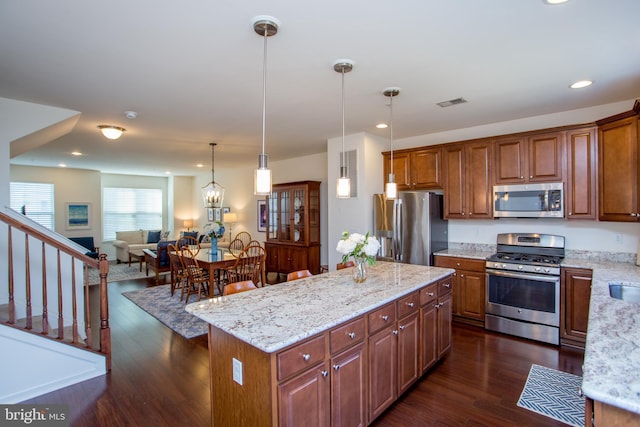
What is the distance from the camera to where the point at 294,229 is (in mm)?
6512

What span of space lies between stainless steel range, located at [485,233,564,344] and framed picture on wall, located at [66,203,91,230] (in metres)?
9.82

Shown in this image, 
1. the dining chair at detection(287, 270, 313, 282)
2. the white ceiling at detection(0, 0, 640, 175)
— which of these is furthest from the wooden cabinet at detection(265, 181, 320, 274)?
the dining chair at detection(287, 270, 313, 282)

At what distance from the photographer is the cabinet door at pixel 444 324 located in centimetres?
299

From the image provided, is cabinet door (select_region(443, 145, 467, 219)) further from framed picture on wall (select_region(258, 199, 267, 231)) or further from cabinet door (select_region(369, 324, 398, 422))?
framed picture on wall (select_region(258, 199, 267, 231))

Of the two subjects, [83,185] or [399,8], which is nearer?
[399,8]

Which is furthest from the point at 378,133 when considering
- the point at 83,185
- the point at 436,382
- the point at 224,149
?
the point at 83,185

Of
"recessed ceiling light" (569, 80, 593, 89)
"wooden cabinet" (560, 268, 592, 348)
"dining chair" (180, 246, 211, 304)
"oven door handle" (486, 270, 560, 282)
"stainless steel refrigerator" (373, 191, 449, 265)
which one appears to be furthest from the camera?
"dining chair" (180, 246, 211, 304)

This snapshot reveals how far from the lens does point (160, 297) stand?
555cm

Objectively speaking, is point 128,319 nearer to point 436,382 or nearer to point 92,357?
point 92,357

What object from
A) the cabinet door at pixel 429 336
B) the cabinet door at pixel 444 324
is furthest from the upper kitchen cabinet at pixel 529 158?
the cabinet door at pixel 429 336

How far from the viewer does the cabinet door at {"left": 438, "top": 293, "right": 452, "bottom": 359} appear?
2.99 metres

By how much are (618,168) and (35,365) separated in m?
5.64

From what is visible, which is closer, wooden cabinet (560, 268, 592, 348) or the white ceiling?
the white ceiling

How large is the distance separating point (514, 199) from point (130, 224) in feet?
33.9
